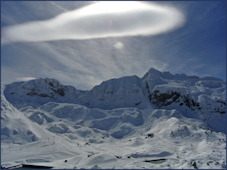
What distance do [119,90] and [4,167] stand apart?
5759 inches

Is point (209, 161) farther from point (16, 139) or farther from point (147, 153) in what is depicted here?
point (16, 139)

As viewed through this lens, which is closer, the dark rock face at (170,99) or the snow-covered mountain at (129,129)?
the snow-covered mountain at (129,129)

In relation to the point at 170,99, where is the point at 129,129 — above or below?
below

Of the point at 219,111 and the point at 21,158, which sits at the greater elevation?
the point at 219,111

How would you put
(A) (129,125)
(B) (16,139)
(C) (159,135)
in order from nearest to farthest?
1. (B) (16,139)
2. (C) (159,135)
3. (A) (129,125)

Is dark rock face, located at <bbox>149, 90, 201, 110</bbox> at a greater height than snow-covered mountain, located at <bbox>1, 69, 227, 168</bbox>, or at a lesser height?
greater

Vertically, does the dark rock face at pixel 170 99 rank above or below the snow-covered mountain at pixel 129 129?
above

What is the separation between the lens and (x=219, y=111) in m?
153

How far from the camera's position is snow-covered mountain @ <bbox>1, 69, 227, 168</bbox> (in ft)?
213

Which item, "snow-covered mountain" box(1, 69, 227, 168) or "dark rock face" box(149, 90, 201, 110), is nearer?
"snow-covered mountain" box(1, 69, 227, 168)

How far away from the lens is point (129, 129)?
136375 millimetres

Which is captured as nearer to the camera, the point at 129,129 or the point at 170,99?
the point at 129,129

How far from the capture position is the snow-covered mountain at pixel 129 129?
6481 centimetres

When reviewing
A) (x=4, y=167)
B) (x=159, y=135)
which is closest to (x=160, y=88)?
(x=159, y=135)
